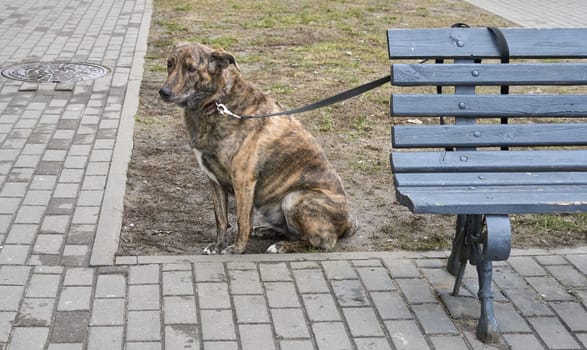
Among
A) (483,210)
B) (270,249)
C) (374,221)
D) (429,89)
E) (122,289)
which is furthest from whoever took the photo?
(429,89)

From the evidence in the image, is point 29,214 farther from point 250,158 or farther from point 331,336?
point 331,336

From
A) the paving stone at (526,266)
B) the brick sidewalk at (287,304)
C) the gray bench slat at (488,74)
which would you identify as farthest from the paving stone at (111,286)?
the paving stone at (526,266)

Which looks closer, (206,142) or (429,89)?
(206,142)

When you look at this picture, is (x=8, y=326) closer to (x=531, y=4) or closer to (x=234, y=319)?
(x=234, y=319)

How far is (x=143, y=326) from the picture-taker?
14.5 ft

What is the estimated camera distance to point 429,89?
9.70m

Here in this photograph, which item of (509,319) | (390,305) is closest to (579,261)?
(509,319)

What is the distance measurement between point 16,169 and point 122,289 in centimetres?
232

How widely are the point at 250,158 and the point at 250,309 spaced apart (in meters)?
1.11

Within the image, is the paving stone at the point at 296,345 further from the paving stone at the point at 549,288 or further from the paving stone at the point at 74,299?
the paving stone at the point at 549,288

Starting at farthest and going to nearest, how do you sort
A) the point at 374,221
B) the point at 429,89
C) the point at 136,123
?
the point at 429,89 < the point at 136,123 < the point at 374,221

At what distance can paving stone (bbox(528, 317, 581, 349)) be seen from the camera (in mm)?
4387

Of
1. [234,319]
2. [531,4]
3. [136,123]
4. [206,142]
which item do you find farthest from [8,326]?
[531,4]

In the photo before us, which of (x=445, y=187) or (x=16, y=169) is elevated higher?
(x=445, y=187)
